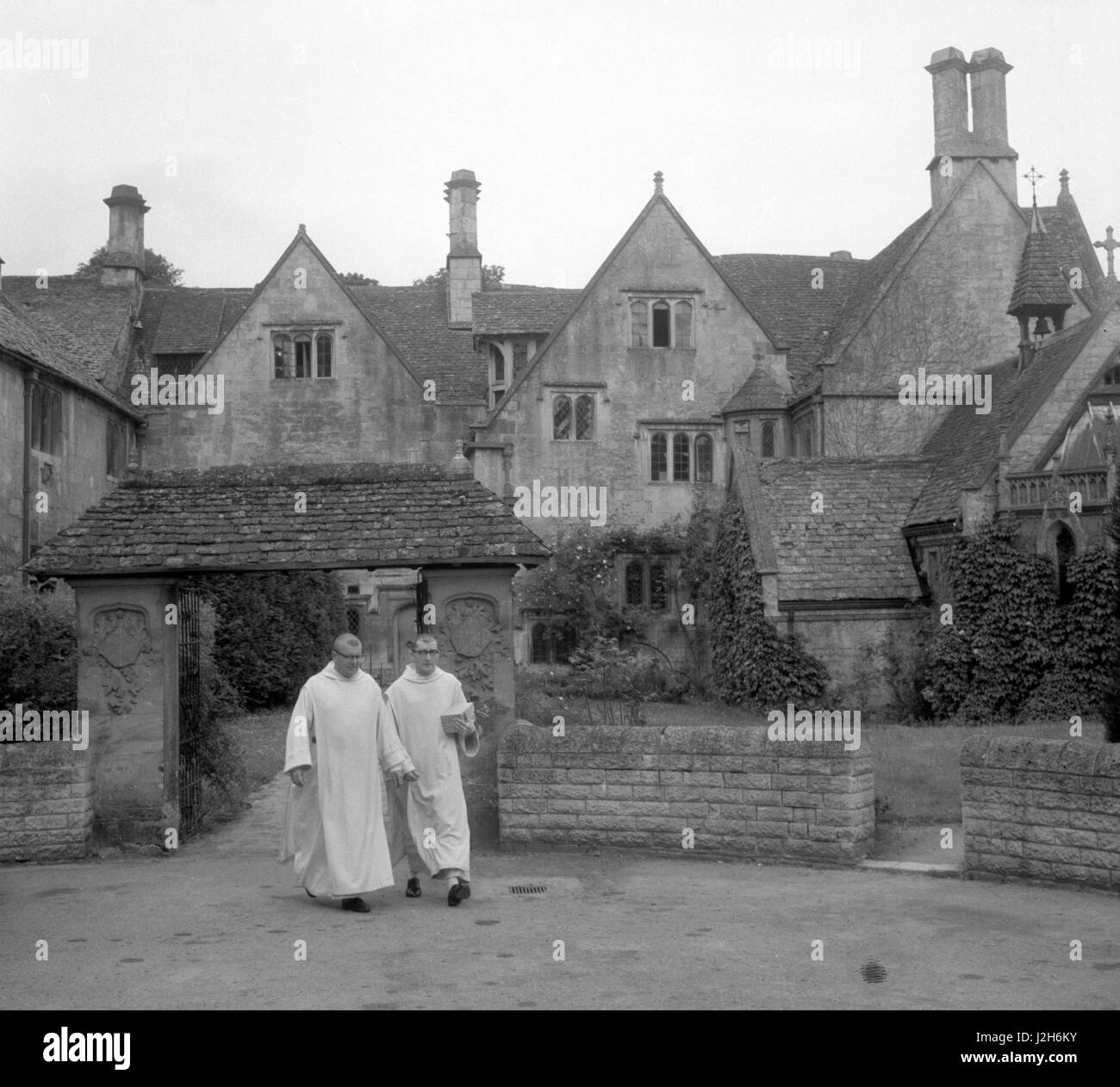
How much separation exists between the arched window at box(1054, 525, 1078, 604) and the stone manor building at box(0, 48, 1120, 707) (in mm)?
108

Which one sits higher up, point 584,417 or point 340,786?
point 584,417

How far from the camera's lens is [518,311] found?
36500mm

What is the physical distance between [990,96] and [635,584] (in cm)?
1499

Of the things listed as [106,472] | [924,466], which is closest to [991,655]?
[924,466]

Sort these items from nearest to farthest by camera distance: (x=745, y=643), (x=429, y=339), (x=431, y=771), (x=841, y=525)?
(x=431, y=771) < (x=745, y=643) < (x=841, y=525) < (x=429, y=339)

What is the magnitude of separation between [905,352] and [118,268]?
23105 millimetres

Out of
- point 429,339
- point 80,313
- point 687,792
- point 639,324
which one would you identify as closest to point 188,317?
point 80,313

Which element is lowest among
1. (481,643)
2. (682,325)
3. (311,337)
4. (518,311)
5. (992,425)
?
(481,643)

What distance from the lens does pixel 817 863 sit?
11391mm

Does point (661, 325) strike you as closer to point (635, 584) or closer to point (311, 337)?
point (635, 584)

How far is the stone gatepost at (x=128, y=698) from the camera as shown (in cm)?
1239

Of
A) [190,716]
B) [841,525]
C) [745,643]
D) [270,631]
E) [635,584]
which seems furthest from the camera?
[635,584]

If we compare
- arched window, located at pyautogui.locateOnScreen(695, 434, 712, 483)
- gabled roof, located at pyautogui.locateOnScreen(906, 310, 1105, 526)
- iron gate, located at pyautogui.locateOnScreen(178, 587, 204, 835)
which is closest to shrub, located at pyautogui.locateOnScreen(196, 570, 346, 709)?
arched window, located at pyautogui.locateOnScreen(695, 434, 712, 483)

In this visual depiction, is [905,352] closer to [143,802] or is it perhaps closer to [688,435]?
[688,435]
